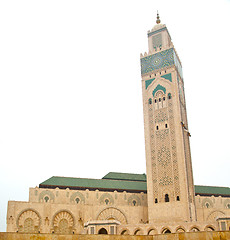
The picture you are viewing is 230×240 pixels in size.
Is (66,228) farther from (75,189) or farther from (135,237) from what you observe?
(135,237)

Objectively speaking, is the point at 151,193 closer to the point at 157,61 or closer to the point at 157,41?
the point at 157,61

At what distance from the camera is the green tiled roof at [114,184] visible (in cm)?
3058

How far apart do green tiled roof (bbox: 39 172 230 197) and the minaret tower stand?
502 centimetres

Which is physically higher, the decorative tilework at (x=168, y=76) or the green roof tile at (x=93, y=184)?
the decorative tilework at (x=168, y=76)

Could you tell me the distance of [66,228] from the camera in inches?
1068

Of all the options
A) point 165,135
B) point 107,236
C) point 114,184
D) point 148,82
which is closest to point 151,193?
point 165,135

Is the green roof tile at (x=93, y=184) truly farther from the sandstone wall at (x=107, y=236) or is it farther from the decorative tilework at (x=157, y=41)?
the sandstone wall at (x=107, y=236)

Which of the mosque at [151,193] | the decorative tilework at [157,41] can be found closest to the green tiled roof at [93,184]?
the mosque at [151,193]

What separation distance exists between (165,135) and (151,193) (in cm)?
543

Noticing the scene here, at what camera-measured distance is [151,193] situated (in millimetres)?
27625

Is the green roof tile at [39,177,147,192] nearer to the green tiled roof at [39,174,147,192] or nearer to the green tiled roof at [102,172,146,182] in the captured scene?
the green tiled roof at [39,174,147,192]

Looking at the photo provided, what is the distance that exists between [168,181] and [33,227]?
40.4ft

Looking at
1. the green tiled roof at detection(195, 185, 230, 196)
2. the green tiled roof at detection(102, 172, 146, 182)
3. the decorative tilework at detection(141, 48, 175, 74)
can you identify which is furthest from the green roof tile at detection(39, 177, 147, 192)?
the decorative tilework at detection(141, 48, 175, 74)

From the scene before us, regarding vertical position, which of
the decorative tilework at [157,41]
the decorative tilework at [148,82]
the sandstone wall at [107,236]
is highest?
the decorative tilework at [157,41]
